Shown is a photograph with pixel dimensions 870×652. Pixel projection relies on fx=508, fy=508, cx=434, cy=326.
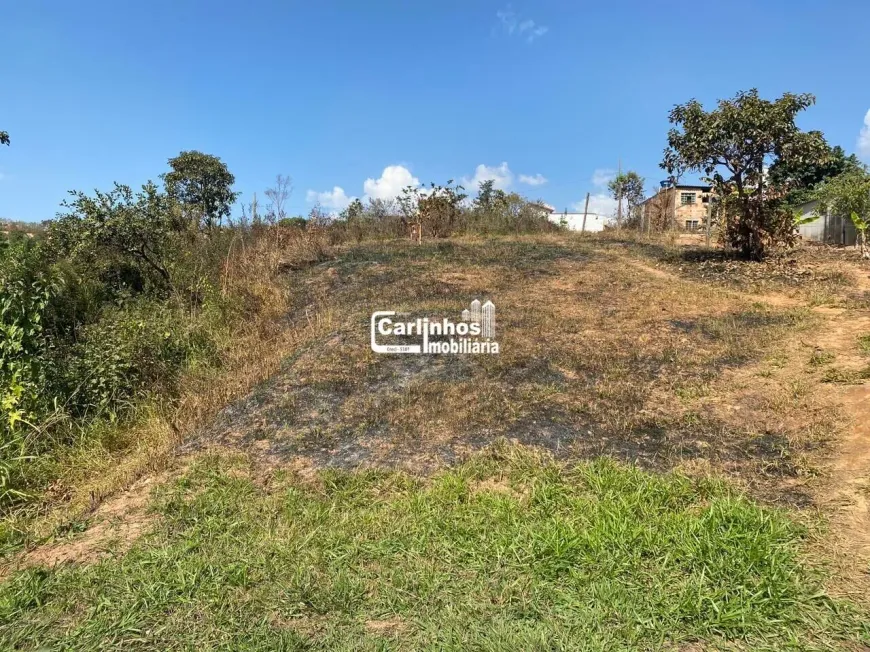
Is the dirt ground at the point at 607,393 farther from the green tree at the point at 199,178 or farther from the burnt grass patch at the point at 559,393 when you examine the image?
the green tree at the point at 199,178

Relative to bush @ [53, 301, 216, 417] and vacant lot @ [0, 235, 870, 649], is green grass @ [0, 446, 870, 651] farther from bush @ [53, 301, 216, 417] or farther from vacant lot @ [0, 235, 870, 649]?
bush @ [53, 301, 216, 417]

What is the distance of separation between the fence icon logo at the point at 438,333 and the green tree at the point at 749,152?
4866mm

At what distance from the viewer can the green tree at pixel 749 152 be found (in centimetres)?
785

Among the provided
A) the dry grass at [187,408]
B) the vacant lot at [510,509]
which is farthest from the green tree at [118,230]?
the vacant lot at [510,509]

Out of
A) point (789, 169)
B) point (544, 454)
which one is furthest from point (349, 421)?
point (789, 169)

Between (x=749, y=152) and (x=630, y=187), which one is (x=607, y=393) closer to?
(x=749, y=152)

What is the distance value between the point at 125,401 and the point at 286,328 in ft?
7.20

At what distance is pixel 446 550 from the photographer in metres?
2.51

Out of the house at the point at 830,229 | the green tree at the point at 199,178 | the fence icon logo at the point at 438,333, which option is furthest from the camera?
the green tree at the point at 199,178

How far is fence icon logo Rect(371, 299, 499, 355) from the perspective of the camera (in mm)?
5469

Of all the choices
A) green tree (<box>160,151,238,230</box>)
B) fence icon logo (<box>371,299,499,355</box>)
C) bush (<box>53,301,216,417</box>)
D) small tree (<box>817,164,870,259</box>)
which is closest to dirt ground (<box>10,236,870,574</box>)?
fence icon logo (<box>371,299,499,355</box>)

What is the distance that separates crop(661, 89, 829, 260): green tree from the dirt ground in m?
1.49

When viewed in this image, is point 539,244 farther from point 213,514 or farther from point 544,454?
point 213,514

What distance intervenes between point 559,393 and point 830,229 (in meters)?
13.1
